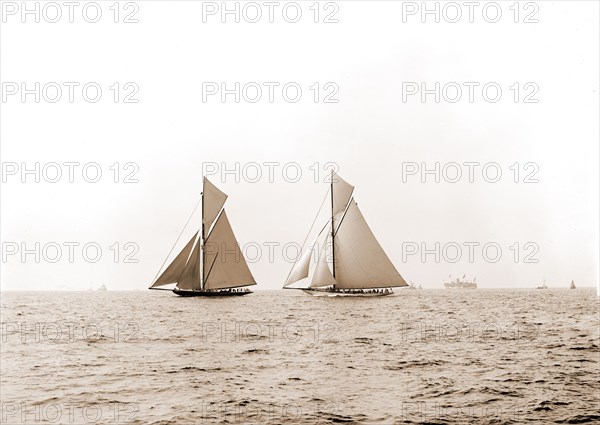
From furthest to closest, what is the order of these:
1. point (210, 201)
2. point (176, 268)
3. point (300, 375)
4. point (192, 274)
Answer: point (210, 201) < point (192, 274) < point (176, 268) < point (300, 375)

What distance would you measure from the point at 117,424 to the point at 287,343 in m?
13.9

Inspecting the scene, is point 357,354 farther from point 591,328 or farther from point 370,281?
point 370,281

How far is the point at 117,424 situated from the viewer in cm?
1424

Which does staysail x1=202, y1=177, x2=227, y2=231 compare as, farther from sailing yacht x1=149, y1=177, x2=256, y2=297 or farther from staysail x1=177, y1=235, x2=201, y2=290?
staysail x1=177, y1=235, x2=201, y2=290

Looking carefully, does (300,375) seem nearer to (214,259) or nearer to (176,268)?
(176,268)

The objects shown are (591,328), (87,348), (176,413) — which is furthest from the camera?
(591,328)

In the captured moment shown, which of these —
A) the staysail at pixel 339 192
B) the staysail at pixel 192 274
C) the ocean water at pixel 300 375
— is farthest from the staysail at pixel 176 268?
the ocean water at pixel 300 375

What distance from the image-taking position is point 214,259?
63.4m

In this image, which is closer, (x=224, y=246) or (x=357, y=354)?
(x=357, y=354)

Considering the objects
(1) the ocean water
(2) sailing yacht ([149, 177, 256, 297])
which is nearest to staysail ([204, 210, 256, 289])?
(2) sailing yacht ([149, 177, 256, 297])

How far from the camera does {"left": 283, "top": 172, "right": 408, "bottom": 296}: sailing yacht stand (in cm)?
5831

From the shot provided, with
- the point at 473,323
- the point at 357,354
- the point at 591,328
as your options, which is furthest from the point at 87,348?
the point at 591,328

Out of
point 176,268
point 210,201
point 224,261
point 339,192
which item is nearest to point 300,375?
point 176,268

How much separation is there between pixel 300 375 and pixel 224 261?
4298 centimetres
